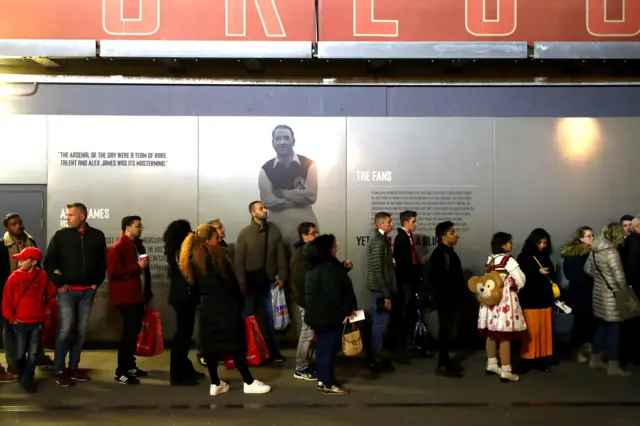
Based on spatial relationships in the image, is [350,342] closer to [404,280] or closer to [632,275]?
[404,280]

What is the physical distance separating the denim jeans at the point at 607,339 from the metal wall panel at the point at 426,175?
196 centimetres

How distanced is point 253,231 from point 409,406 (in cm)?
312

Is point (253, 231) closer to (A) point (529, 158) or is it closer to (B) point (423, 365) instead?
(B) point (423, 365)

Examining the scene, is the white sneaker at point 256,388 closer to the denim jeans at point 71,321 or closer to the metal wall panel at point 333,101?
the denim jeans at point 71,321

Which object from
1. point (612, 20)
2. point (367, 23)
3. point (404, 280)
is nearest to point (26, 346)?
point (404, 280)

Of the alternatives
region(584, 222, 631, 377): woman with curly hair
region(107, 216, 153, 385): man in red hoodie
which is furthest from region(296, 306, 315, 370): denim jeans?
region(584, 222, 631, 377): woman with curly hair

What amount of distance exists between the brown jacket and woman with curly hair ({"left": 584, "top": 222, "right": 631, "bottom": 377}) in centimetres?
Answer: 384

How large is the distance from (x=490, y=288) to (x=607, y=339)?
171 cm

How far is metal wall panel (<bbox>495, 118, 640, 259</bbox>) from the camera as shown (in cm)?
898

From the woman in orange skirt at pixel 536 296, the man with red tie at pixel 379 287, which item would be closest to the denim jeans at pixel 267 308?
the man with red tie at pixel 379 287

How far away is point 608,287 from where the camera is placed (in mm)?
7164

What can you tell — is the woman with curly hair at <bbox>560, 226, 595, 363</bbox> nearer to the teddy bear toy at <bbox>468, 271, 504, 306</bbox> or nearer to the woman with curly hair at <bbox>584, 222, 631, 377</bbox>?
the woman with curly hair at <bbox>584, 222, 631, 377</bbox>

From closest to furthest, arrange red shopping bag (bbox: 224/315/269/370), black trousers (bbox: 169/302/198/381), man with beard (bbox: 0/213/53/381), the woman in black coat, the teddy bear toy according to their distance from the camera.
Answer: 1. the woman in black coat
2. black trousers (bbox: 169/302/198/381)
3. the teddy bear toy
4. man with beard (bbox: 0/213/53/381)
5. red shopping bag (bbox: 224/315/269/370)

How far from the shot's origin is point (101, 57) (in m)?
8.41
